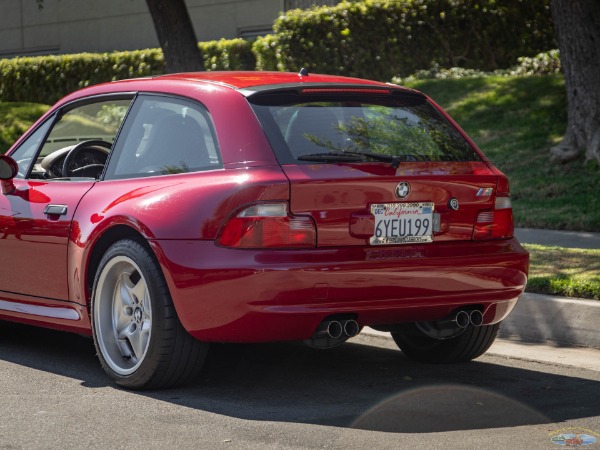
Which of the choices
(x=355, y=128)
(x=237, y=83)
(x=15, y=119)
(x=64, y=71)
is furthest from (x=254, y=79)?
(x=64, y=71)

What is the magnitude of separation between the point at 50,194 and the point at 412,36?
13843 millimetres

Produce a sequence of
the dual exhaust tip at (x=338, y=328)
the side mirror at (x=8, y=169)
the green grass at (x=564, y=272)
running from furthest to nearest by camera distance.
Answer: the green grass at (x=564, y=272)
the side mirror at (x=8, y=169)
the dual exhaust tip at (x=338, y=328)

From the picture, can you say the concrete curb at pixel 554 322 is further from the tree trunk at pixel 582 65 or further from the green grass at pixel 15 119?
the green grass at pixel 15 119

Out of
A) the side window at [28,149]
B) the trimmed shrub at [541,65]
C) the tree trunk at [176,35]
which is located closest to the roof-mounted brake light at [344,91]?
the side window at [28,149]

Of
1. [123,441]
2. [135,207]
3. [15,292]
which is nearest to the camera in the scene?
[123,441]

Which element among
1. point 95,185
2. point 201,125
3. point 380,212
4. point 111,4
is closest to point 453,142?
point 380,212

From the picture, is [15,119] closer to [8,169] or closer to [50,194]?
[8,169]

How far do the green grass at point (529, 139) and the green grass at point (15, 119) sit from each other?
7580 mm

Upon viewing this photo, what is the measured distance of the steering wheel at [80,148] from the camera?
688cm

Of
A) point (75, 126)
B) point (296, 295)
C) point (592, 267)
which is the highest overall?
point (75, 126)

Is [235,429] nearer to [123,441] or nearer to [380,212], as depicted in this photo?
[123,441]

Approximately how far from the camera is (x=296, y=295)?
5387 mm

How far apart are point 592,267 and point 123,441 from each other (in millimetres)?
4693

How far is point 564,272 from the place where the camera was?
840cm
